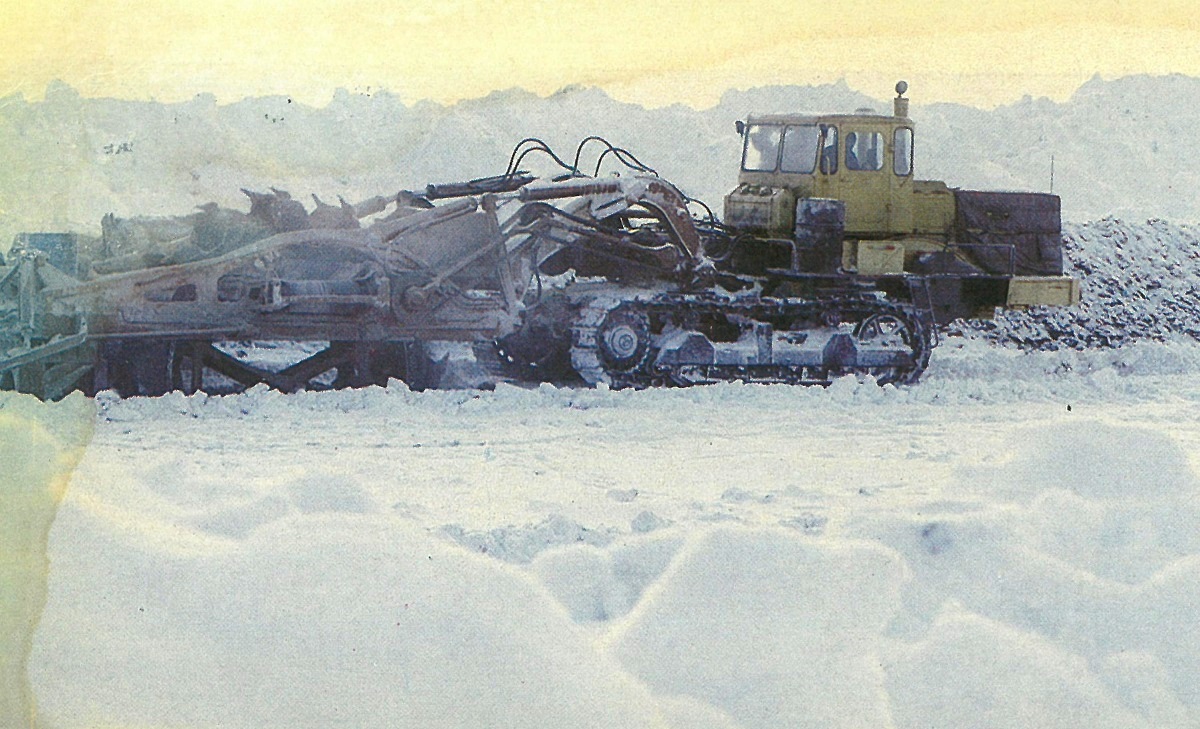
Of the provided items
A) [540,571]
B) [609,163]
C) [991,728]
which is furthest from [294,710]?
[609,163]

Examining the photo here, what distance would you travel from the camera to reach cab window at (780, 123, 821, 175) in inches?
292

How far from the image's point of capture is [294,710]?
3973 mm

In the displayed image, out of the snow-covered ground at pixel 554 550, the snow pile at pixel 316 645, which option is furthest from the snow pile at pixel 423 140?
the snow pile at pixel 316 645

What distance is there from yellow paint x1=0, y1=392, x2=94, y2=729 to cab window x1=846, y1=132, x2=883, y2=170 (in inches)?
170

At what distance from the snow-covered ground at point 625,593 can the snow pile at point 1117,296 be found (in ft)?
14.6

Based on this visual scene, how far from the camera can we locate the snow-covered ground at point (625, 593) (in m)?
3.99

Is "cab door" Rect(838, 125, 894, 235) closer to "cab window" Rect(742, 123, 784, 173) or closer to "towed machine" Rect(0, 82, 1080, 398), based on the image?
"towed machine" Rect(0, 82, 1080, 398)

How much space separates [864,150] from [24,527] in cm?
482

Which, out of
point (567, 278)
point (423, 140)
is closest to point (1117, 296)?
point (567, 278)

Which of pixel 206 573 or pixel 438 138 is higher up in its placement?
pixel 438 138

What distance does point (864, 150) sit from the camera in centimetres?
748

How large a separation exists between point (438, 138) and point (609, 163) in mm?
1279

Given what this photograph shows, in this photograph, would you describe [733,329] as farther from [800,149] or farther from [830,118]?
[830,118]

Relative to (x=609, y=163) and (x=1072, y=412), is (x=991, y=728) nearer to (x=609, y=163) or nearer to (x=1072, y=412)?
(x=1072, y=412)
